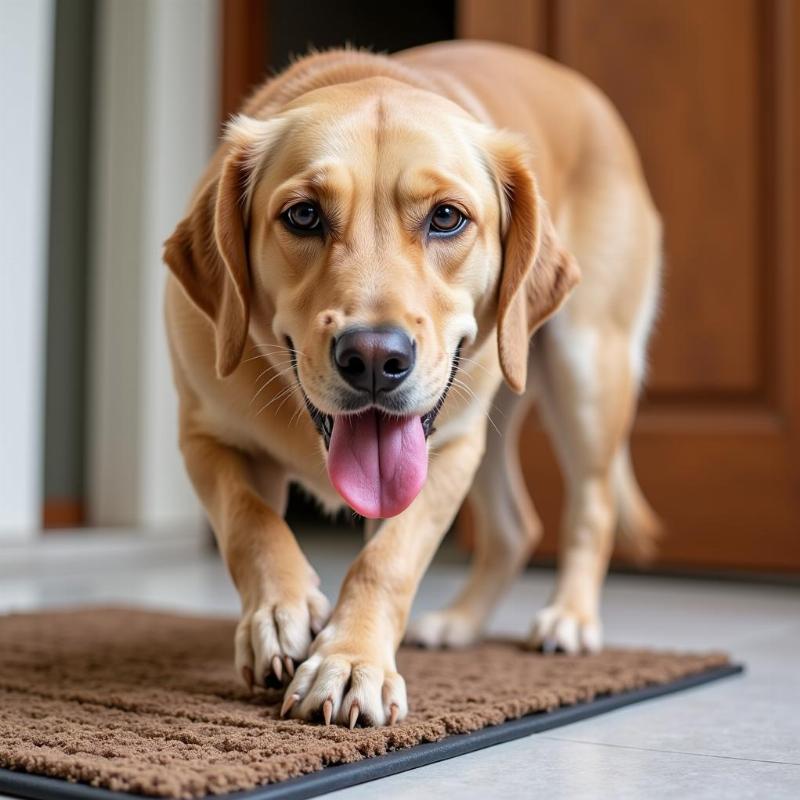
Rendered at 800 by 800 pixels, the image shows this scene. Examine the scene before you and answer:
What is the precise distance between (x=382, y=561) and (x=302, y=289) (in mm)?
374

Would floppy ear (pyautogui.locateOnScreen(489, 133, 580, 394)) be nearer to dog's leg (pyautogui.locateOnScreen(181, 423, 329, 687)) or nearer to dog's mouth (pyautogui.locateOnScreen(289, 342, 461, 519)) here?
dog's mouth (pyautogui.locateOnScreen(289, 342, 461, 519))

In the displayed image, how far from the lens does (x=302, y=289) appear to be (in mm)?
1683

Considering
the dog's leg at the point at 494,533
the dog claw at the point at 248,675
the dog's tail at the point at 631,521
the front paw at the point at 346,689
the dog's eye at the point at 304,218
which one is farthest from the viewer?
the dog's tail at the point at 631,521

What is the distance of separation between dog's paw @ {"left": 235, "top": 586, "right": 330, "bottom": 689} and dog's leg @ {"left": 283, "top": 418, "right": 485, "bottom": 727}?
0.02 m

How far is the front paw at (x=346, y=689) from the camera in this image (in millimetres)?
1496

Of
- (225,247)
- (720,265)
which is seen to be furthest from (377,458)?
(720,265)

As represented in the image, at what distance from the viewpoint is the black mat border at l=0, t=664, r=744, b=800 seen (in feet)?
4.03

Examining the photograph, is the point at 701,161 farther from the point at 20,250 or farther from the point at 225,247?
the point at 225,247

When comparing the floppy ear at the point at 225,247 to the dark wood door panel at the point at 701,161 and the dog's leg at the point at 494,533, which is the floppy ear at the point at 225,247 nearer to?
the dog's leg at the point at 494,533

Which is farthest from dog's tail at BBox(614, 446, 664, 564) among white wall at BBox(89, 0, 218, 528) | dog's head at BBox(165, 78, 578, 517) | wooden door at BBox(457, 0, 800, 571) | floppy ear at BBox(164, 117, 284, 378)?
white wall at BBox(89, 0, 218, 528)

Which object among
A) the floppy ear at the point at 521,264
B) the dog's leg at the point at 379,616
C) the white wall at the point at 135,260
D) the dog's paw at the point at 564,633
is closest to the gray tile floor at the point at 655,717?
the dog's leg at the point at 379,616

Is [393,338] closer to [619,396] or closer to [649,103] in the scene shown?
[619,396]

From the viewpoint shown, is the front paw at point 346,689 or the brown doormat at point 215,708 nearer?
the brown doormat at point 215,708

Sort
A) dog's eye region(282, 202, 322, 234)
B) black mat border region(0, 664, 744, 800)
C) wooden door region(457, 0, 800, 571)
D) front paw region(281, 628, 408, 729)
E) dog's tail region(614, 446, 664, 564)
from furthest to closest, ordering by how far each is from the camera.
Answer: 1. wooden door region(457, 0, 800, 571)
2. dog's tail region(614, 446, 664, 564)
3. dog's eye region(282, 202, 322, 234)
4. front paw region(281, 628, 408, 729)
5. black mat border region(0, 664, 744, 800)
